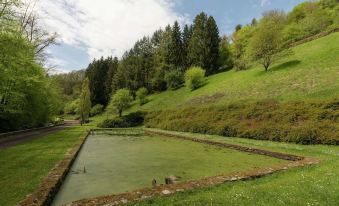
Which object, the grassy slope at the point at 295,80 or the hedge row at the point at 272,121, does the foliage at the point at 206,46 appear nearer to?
the grassy slope at the point at 295,80

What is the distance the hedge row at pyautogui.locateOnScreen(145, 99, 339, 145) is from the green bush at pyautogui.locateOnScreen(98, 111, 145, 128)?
1255 cm

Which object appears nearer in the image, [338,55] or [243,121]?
[243,121]

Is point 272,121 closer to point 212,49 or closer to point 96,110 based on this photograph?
point 212,49

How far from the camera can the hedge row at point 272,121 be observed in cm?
2008

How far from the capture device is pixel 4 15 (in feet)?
64.3

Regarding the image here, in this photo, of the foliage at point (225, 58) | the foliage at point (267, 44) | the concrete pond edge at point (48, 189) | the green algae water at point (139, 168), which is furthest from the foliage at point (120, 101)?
the concrete pond edge at point (48, 189)

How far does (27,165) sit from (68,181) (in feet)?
8.54

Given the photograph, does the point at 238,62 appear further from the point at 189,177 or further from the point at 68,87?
the point at 68,87

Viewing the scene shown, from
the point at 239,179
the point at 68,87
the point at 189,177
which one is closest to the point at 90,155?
the point at 189,177

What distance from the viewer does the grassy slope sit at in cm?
3029

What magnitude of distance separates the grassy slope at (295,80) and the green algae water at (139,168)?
15.2 meters

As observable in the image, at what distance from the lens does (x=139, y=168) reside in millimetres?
14109

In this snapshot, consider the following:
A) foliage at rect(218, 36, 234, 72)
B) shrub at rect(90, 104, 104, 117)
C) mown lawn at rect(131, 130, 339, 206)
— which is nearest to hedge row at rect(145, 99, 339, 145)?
mown lawn at rect(131, 130, 339, 206)

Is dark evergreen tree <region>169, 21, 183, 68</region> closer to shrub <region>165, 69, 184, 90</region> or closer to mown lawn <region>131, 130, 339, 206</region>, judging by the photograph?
shrub <region>165, 69, 184, 90</region>
